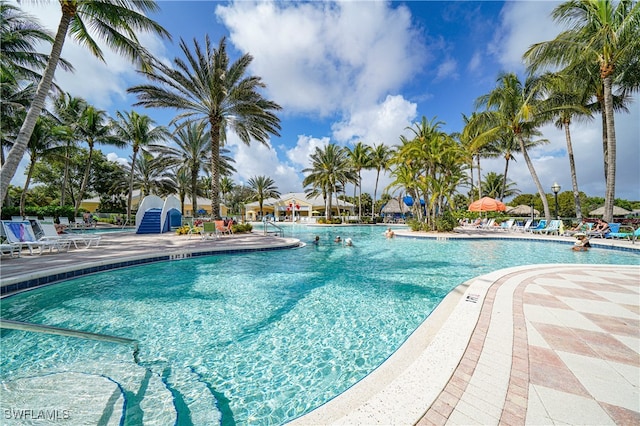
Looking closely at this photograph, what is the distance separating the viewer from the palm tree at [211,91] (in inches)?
551

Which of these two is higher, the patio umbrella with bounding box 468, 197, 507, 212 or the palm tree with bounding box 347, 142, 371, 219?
the palm tree with bounding box 347, 142, 371, 219

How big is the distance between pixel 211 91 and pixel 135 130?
15.8 metres

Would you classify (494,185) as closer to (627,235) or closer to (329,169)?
(329,169)

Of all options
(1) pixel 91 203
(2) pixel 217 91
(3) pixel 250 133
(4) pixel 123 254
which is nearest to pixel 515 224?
(3) pixel 250 133

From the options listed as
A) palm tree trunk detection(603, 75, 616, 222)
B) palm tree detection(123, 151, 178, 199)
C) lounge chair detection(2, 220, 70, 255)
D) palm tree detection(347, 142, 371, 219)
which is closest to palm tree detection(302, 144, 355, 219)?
palm tree detection(347, 142, 371, 219)

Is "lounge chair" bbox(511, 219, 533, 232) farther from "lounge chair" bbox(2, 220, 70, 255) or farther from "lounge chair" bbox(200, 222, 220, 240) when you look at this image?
"lounge chair" bbox(2, 220, 70, 255)

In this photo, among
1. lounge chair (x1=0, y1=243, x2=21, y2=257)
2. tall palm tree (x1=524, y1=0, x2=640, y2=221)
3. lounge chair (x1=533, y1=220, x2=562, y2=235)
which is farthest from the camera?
lounge chair (x1=533, y1=220, x2=562, y2=235)

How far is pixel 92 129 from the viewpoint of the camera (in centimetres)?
2370

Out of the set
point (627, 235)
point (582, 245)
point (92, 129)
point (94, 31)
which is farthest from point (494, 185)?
point (92, 129)

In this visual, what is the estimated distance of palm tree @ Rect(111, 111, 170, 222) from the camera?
2433 centimetres

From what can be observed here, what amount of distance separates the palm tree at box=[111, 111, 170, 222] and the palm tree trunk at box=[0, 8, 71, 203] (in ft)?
63.2

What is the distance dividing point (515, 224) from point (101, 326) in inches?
1023

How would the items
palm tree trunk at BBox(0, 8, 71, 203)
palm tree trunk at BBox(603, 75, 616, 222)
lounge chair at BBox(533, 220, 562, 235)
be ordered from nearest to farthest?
palm tree trunk at BBox(0, 8, 71, 203) → palm tree trunk at BBox(603, 75, 616, 222) → lounge chair at BBox(533, 220, 562, 235)

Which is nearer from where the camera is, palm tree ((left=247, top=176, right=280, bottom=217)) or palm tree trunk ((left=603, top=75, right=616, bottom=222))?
palm tree trunk ((left=603, top=75, right=616, bottom=222))
